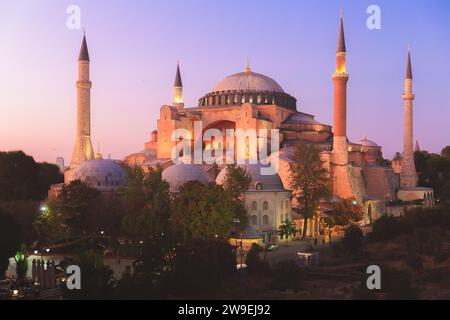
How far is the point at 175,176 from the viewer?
111 ft

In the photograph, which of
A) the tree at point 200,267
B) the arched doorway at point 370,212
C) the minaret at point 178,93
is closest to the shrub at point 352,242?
the tree at point 200,267

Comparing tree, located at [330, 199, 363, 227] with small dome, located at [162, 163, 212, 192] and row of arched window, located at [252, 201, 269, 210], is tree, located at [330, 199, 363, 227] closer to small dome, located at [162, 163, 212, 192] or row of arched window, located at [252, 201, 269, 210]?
row of arched window, located at [252, 201, 269, 210]

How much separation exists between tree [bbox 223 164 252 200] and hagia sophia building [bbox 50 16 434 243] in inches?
67.5

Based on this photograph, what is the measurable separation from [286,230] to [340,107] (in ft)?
36.6

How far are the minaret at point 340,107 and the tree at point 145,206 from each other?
47.1 feet

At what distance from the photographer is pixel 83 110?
40.3m

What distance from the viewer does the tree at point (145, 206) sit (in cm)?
2470

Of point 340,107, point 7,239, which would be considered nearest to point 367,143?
point 340,107

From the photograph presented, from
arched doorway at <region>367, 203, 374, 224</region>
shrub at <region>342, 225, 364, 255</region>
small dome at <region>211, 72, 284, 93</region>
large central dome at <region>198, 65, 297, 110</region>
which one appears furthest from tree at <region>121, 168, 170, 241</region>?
small dome at <region>211, 72, 284, 93</region>

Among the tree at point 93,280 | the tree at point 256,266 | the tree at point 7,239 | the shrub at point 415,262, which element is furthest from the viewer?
the shrub at point 415,262

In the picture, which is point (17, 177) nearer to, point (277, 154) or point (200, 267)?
point (277, 154)

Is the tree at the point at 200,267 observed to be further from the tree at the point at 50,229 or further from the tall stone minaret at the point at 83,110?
the tall stone minaret at the point at 83,110

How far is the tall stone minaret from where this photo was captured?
40219 millimetres
